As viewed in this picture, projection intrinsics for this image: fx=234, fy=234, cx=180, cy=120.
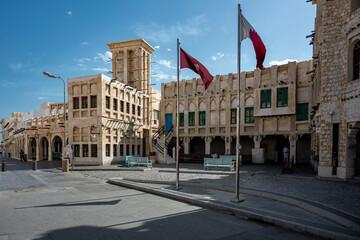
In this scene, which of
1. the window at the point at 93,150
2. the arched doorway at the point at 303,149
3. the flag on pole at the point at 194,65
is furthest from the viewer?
the arched doorway at the point at 303,149

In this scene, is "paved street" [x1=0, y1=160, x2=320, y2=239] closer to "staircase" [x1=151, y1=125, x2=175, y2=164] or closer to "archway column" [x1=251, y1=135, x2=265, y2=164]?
"staircase" [x1=151, y1=125, x2=175, y2=164]

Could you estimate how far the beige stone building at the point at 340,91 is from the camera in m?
13.0

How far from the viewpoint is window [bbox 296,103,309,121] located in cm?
2439

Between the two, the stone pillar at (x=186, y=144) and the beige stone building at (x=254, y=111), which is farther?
the stone pillar at (x=186, y=144)

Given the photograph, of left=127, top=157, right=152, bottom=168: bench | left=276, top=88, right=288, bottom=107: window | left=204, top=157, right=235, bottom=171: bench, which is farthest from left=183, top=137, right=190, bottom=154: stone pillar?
left=276, top=88, right=288, bottom=107: window

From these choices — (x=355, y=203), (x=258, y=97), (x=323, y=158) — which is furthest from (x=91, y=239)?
(x=258, y=97)

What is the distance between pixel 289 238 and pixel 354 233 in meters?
1.49

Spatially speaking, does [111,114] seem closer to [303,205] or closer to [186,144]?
[186,144]

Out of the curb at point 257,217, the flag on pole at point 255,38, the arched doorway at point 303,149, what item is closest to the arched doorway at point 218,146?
the arched doorway at point 303,149

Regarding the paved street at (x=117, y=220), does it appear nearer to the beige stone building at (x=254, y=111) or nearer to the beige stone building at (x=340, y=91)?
the beige stone building at (x=340, y=91)

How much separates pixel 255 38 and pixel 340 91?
7.95m

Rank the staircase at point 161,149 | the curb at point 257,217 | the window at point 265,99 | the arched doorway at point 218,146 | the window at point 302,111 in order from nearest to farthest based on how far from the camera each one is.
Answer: the curb at point 257,217, the window at point 302,111, the window at point 265,99, the staircase at point 161,149, the arched doorway at point 218,146

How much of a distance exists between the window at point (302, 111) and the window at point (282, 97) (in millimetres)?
1287

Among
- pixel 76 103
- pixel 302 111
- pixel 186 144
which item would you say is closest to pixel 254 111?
pixel 302 111
